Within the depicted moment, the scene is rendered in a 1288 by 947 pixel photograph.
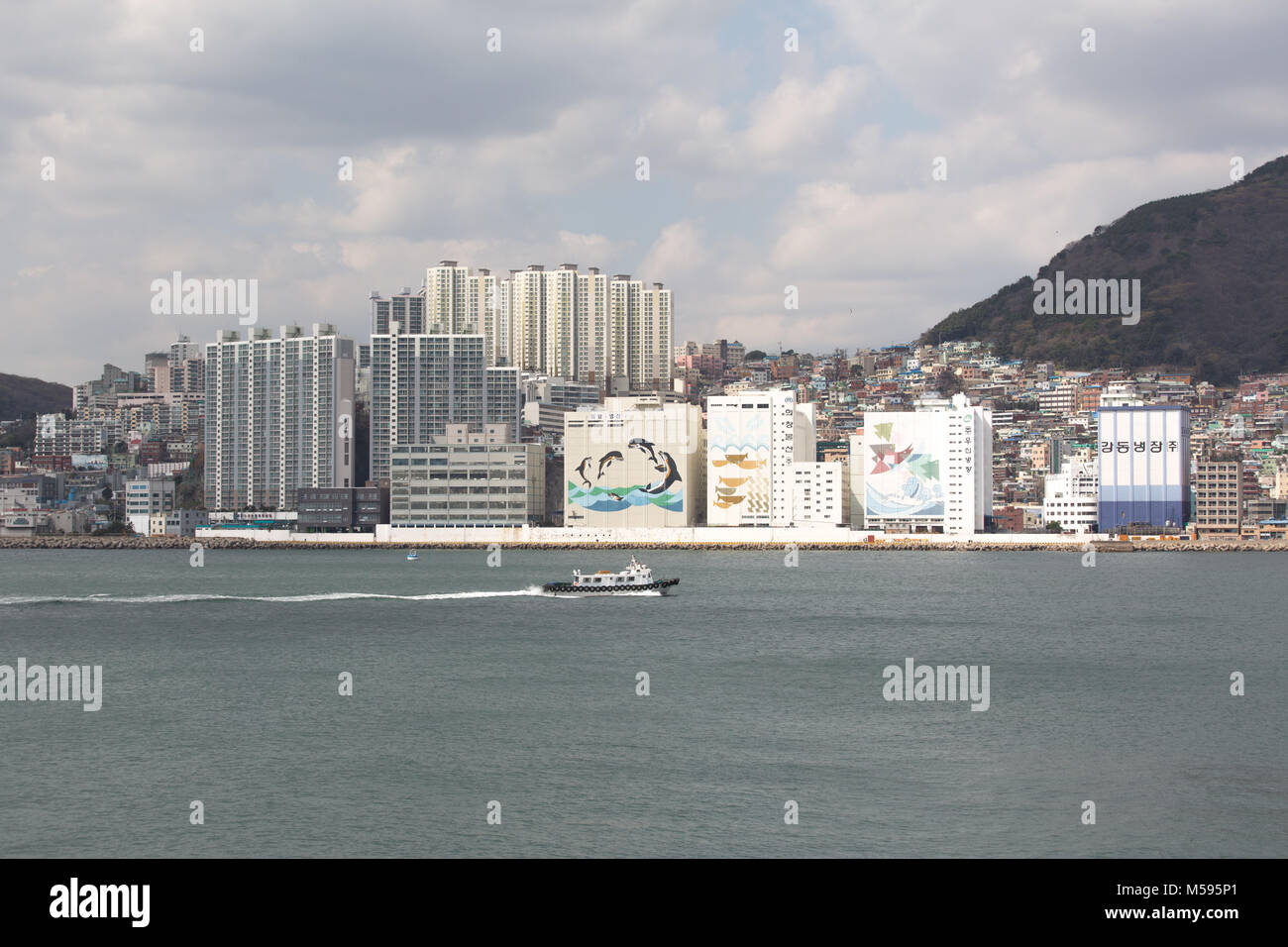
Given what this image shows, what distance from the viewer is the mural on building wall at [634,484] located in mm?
74125

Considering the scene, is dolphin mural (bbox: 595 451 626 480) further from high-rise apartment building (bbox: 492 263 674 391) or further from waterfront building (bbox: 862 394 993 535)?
high-rise apartment building (bbox: 492 263 674 391)

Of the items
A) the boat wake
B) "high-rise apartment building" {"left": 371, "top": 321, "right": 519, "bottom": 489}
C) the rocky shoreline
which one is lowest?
the rocky shoreline

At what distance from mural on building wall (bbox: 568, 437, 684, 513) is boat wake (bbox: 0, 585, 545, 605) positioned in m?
35.8

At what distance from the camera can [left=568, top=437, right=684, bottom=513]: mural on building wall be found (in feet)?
243

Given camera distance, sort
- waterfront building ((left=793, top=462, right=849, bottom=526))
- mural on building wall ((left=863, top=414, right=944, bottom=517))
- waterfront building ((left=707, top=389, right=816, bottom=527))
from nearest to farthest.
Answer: mural on building wall ((left=863, top=414, right=944, bottom=517)), waterfront building ((left=793, top=462, right=849, bottom=526)), waterfront building ((left=707, top=389, right=816, bottom=527))

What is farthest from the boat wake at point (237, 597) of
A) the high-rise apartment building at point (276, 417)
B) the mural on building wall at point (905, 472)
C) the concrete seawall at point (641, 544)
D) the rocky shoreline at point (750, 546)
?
the high-rise apartment building at point (276, 417)

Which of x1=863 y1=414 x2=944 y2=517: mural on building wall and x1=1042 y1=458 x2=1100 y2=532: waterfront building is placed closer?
x1=863 y1=414 x2=944 y2=517: mural on building wall

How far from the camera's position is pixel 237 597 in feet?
120

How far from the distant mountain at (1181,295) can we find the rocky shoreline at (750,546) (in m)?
63.5

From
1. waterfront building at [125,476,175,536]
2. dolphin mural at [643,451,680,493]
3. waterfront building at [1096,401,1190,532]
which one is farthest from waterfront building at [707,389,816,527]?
waterfront building at [125,476,175,536]

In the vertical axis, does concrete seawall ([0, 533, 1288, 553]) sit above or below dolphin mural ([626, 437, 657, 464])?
below

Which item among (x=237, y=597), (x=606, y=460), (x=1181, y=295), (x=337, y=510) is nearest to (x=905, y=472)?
(x=606, y=460)

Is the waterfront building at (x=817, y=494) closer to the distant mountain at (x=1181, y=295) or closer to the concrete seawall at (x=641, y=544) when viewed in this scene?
the concrete seawall at (x=641, y=544)
